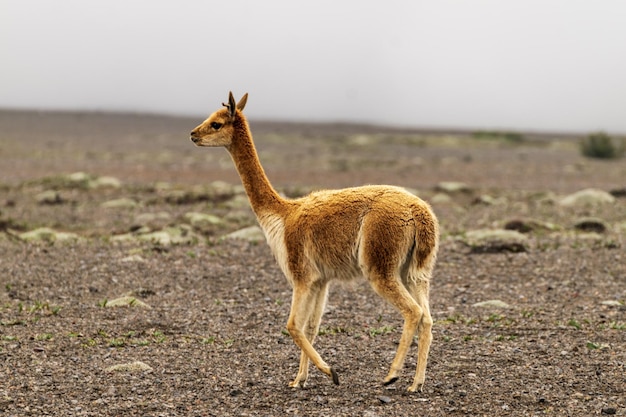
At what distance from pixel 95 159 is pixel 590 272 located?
41.8 metres

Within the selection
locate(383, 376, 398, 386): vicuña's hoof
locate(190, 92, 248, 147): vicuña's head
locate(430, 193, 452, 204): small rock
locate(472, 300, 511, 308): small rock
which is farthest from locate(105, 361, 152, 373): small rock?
locate(430, 193, 452, 204): small rock

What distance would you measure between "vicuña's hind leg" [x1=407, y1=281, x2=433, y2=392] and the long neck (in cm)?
183

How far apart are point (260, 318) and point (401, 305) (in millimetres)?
4294

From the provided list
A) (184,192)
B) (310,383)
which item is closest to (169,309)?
(310,383)

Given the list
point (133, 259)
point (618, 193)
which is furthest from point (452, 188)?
point (133, 259)

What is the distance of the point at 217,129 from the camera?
32.5 ft

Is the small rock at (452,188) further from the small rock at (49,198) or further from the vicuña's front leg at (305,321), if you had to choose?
the vicuña's front leg at (305,321)

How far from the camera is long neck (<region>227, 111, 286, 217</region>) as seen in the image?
991 centimetres

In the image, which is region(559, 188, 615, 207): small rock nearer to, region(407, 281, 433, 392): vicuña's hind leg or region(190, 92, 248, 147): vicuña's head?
region(407, 281, 433, 392): vicuña's hind leg

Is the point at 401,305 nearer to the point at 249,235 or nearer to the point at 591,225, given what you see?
the point at 249,235

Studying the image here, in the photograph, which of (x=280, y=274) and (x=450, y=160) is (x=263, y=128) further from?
(x=280, y=274)

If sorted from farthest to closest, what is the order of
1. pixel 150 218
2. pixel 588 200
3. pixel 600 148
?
1. pixel 600 148
2. pixel 588 200
3. pixel 150 218

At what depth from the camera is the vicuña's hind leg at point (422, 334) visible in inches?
354

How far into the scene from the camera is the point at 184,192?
30.8m
